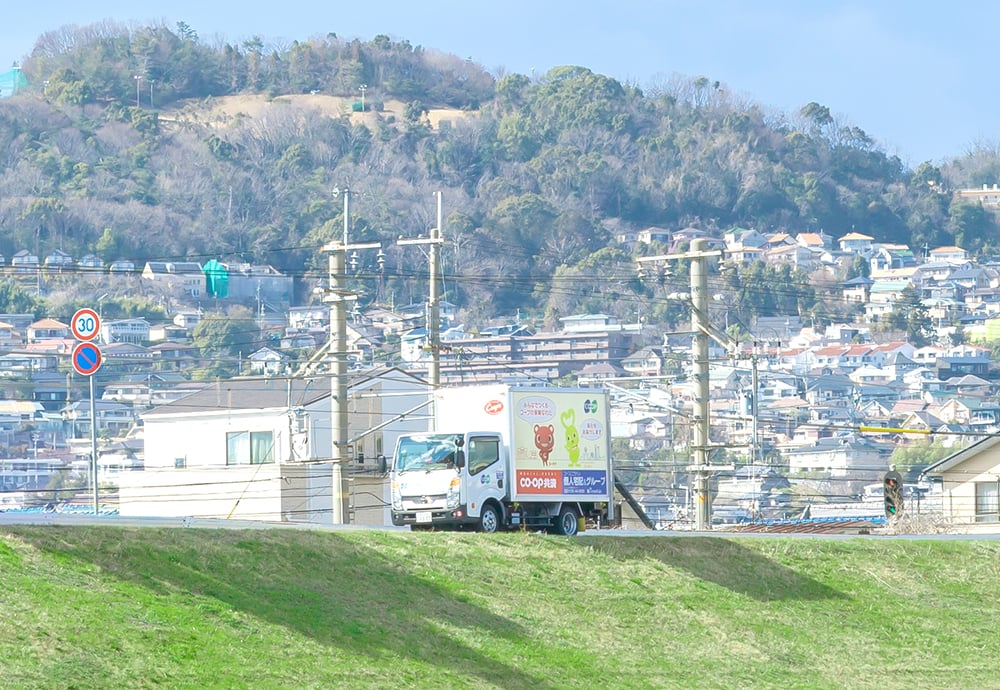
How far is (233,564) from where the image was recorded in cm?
2492

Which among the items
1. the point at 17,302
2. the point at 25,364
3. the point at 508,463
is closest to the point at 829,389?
the point at 25,364

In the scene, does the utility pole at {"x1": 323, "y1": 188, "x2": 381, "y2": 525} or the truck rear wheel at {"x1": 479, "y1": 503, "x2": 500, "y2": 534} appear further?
the utility pole at {"x1": 323, "y1": 188, "x2": 381, "y2": 525}

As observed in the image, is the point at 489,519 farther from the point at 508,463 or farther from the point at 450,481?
the point at 508,463

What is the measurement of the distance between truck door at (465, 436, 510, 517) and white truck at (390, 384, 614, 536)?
2cm

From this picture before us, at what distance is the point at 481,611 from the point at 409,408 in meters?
38.9

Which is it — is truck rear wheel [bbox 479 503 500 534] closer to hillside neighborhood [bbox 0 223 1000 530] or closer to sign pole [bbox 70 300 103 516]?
sign pole [bbox 70 300 103 516]

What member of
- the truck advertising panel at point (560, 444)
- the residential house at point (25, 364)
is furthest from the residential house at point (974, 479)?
the residential house at point (25, 364)

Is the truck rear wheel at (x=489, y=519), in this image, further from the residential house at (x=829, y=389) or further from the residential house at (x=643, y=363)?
the residential house at (x=643, y=363)

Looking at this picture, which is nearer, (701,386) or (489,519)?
(489,519)

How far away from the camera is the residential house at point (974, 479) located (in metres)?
60.4

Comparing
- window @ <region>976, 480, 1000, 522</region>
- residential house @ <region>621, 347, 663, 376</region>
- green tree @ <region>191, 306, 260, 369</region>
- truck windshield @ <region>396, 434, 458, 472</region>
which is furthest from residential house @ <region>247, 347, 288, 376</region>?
truck windshield @ <region>396, 434, 458, 472</region>

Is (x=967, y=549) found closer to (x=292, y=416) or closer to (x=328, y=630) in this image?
(x=328, y=630)

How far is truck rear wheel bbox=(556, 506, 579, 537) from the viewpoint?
110ft

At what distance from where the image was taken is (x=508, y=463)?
33062mm
